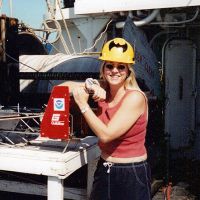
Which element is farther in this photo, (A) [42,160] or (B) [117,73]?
(A) [42,160]

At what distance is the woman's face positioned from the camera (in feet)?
8.90

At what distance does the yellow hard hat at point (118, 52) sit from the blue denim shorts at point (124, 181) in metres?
0.80

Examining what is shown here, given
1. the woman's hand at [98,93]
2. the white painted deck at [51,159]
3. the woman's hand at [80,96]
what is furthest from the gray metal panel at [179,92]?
the woman's hand at [80,96]

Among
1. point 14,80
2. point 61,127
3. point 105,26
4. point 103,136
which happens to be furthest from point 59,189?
point 105,26

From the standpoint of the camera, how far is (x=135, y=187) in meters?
2.72

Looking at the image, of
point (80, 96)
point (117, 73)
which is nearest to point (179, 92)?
point (117, 73)

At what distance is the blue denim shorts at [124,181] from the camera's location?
269cm

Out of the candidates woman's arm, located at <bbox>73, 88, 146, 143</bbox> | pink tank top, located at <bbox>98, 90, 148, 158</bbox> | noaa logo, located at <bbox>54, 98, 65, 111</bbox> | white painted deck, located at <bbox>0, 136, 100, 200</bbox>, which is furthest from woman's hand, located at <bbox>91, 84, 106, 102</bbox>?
white painted deck, located at <bbox>0, 136, 100, 200</bbox>

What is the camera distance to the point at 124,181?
2693 millimetres

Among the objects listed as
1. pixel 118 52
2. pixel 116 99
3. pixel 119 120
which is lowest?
pixel 119 120

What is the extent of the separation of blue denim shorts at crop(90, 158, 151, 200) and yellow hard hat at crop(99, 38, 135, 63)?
2.61ft

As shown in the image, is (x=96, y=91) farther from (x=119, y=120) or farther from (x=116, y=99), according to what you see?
(x=119, y=120)

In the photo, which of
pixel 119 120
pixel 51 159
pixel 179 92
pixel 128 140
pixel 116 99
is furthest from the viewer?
pixel 179 92

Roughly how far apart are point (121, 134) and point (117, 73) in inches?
18.7
